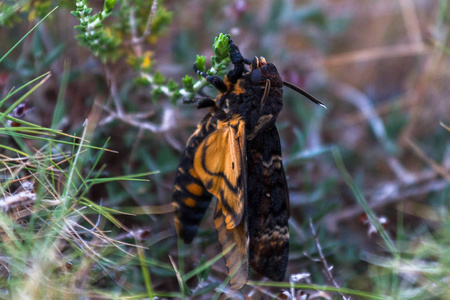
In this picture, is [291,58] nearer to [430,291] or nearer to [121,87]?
[121,87]

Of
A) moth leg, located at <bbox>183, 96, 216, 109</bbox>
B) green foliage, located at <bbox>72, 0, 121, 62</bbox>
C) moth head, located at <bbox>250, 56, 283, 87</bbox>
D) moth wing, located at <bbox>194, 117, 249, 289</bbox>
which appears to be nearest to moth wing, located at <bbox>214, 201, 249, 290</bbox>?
moth wing, located at <bbox>194, 117, 249, 289</bbox>

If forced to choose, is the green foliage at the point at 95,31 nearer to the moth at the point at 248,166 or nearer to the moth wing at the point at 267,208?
the moth at the point at 248,166

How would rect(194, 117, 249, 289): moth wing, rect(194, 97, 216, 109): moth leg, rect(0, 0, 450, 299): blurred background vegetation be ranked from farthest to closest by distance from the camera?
1. rect(194, 97, 216, 109): moth leg
2. rect(194, 117, 249, 289): moth wing
3. rect(0, 0, 450, 299): blurred background vegetation

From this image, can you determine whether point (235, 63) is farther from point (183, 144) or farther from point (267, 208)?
point (183, 144)

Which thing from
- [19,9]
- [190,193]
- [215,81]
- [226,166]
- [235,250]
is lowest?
[235,250]

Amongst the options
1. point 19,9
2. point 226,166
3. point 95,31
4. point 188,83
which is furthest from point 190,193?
point 19,9

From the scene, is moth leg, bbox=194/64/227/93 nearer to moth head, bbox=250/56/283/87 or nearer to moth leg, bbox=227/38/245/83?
moth leg, bbox=227/38/245/83
